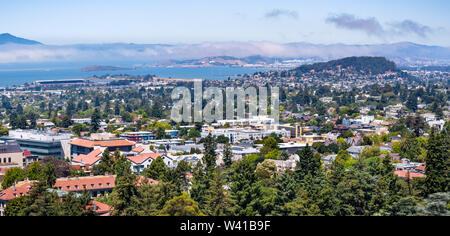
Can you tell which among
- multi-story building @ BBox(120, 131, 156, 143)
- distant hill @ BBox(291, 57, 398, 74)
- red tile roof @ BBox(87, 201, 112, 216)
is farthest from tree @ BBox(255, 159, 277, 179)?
distant hill @ BBox(291, 57, 398, 74)

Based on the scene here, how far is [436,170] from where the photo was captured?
672 inches

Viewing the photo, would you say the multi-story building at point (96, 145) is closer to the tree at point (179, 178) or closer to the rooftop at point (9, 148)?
the rooftop at point (9, 148)

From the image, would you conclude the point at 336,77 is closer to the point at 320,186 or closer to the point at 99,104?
the point at 99,104

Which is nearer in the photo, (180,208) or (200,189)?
(180,208)

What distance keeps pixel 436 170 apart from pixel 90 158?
14.3 meters

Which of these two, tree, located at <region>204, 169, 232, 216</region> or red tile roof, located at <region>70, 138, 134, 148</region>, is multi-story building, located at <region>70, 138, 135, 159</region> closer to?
red tile roof, located at <region>70, 138, 134, 148</region>

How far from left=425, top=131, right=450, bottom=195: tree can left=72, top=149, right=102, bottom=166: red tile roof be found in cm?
1303

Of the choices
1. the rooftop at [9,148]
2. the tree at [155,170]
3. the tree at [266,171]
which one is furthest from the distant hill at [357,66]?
the tree at [155,170]

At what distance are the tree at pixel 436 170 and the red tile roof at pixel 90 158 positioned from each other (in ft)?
42.7

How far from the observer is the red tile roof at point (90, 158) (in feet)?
85.6

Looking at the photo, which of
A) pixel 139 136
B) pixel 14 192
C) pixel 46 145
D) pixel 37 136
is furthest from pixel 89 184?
pixel 139 136

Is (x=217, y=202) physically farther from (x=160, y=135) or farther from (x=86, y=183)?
(x=160, y=135)
